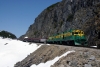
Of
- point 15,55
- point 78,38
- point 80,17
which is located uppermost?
point 80,17

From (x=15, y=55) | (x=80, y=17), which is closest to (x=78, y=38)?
(x=15, y=55)

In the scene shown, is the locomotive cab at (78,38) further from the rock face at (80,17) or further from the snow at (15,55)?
the snow at (15,55)

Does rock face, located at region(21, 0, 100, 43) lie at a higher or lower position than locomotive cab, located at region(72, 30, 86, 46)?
higher

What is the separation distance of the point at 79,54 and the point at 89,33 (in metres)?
26.1

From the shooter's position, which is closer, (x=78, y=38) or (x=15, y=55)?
(x=78, y=38)

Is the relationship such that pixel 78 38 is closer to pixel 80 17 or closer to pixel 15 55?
pixel 15 55

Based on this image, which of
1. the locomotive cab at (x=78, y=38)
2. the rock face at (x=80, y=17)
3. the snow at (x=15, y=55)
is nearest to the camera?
the locomotive cab at (x=78, y=38)

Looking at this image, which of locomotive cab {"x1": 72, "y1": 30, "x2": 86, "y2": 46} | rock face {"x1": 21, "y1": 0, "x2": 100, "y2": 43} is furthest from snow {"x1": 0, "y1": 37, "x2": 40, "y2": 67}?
locomotive cab {"x1": 72, "y1": 30, "x2": 86, "y2": 46}

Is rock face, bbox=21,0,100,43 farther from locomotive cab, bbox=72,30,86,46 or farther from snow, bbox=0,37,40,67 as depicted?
snow, bbox=0,37,40,67

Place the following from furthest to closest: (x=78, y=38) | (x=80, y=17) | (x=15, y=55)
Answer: (x=80, y=17)
(x=15, y=55)
(x=78, y=38)

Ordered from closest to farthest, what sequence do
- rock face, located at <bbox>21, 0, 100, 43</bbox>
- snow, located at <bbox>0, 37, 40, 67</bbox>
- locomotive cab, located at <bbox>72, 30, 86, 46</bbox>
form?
locomotive cab, located at <bbox>72, 30, 86, 46</bbox>, snow, located at <bbox>0, 37, 40, 67</bbox>, rock face, located at <bbox>21, 0, 100, 43</bbox>

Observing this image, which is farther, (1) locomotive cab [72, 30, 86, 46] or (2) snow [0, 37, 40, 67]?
(2) snow [0, 37, 40, 67]

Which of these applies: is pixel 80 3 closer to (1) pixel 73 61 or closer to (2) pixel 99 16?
(2) pixel 99 16

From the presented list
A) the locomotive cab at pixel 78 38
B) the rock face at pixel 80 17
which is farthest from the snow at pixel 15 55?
the locomotive cab at pixel 78 38
